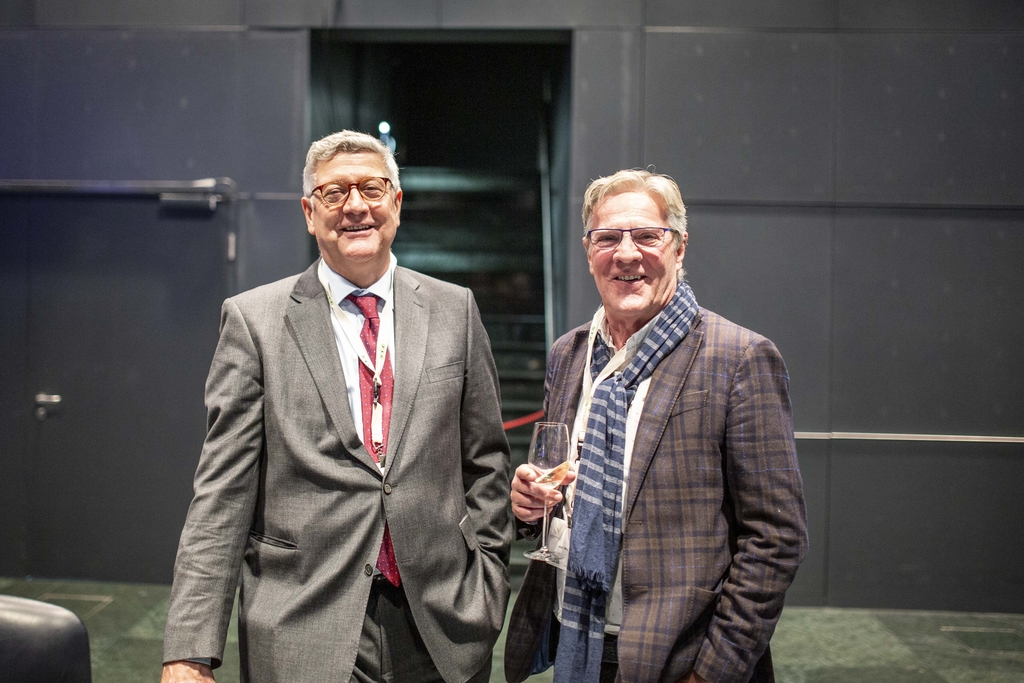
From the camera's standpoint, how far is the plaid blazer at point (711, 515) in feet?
5.08

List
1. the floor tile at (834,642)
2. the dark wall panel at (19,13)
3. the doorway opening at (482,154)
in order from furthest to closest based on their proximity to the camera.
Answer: the doorway opening at (482,154)
the dark wall panel at (19,13)
the floor tile at (834,642)

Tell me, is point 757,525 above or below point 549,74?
below

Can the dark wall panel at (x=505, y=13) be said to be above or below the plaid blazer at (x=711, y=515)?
above

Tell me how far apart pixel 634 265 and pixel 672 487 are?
0.49 meters

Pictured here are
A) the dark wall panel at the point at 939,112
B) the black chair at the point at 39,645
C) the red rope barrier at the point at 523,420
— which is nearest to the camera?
the black chair at the point at 39,645

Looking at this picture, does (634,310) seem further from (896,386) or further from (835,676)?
(896,386)

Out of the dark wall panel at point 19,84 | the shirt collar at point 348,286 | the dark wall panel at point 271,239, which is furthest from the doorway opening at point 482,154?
the shirt collar at point 348,286

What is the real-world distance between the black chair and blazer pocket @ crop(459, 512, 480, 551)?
31.1 inches

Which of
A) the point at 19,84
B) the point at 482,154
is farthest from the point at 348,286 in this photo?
the point at 482,154

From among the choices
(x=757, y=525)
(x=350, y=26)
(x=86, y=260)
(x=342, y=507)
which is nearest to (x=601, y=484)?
(x=757, y=525)

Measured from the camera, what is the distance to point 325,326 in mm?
1800

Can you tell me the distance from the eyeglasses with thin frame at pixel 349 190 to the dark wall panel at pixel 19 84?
13.2ft

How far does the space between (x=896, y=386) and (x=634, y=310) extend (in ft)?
11.7

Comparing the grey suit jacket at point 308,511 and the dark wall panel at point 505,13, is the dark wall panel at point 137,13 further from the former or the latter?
the grey suit jacket at point 308,511
